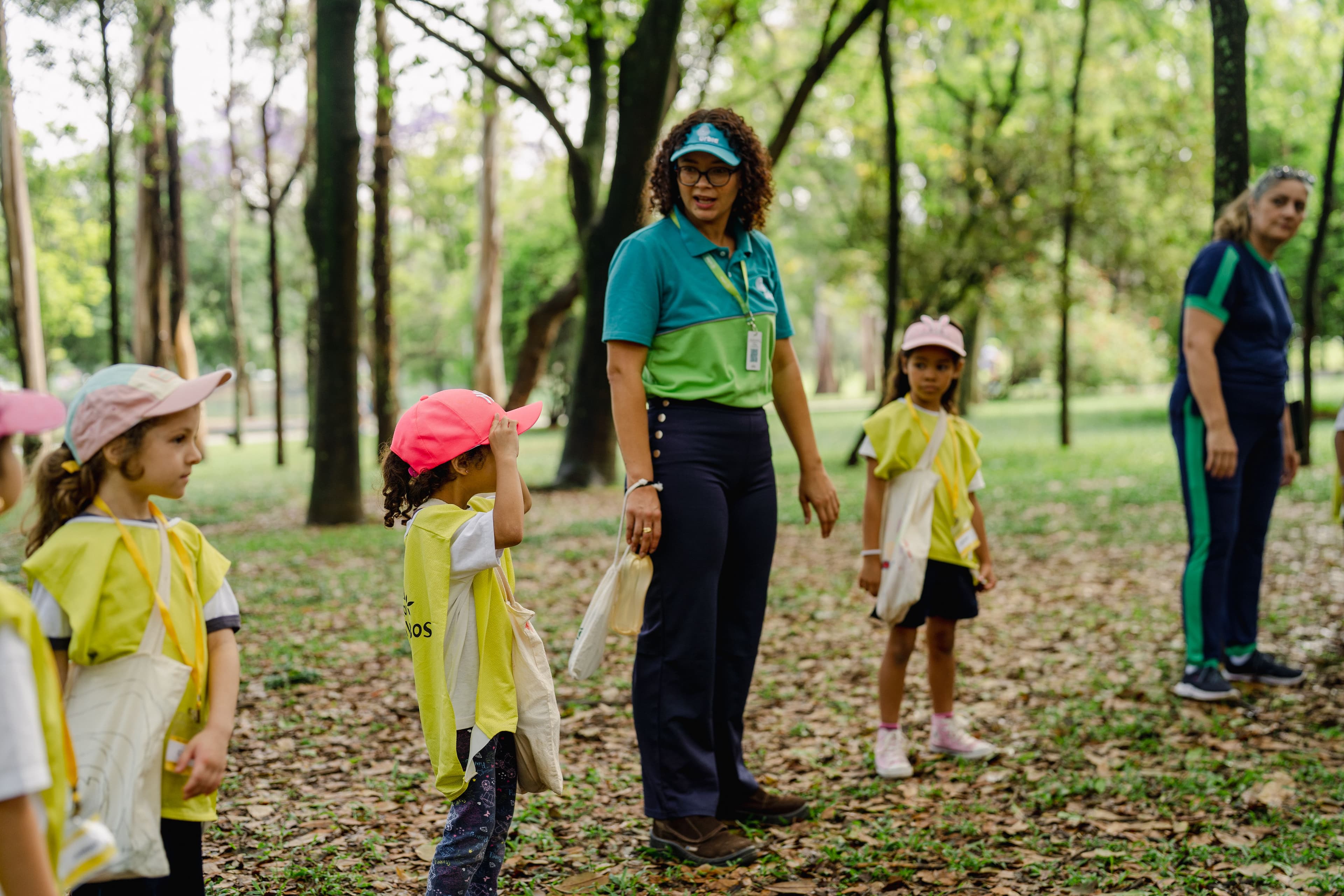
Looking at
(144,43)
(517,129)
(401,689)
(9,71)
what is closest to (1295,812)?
(401,689)

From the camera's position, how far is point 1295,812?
146 inches

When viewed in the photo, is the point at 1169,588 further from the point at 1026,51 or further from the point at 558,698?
the point at 1026,51

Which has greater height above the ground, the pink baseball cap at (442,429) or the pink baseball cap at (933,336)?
the pink baseball cap at (933,336)

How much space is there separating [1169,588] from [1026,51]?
19084 millimetres

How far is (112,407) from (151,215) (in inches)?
792

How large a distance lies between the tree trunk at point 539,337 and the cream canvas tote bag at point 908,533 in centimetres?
1443

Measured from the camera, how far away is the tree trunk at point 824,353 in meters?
55.8

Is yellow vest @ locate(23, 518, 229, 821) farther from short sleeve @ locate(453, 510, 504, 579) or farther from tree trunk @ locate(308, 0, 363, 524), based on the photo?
tree trunk @ locate(308, 0, 363, 524)

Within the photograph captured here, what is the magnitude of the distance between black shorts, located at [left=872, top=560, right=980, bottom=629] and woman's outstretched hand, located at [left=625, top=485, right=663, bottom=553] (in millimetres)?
1255

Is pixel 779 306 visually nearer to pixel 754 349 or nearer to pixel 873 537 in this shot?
pixel 754 349

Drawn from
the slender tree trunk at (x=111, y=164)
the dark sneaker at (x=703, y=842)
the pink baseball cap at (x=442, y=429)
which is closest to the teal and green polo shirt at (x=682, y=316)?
the pink baseball cap at (x=442, y=429)

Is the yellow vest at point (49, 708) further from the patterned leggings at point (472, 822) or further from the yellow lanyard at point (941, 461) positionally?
the yellow lanyard at point (941, 461)

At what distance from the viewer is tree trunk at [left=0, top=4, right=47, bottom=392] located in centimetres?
1645

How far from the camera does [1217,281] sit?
478 centimetres
